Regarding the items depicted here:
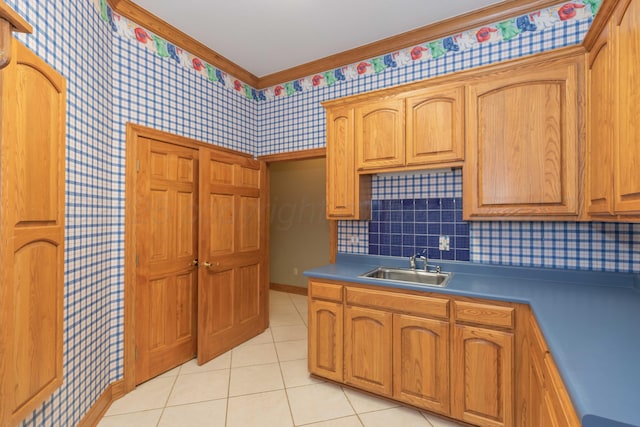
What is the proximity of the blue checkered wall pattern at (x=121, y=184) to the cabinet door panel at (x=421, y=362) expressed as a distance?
2.41 feet

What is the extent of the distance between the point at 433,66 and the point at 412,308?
6.25 ft

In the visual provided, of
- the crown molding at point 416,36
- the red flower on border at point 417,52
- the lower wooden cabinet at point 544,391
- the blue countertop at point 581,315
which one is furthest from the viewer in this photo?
the red flower on border at point 417,52

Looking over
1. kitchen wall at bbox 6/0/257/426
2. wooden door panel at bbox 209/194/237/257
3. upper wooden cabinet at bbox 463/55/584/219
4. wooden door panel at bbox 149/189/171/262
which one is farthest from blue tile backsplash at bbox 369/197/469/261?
kitchen wall at bbox 6/0/257/426

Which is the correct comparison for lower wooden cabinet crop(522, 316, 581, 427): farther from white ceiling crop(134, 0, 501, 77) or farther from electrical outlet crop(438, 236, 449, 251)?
white ceiling crop(134, 0, 501, 77)

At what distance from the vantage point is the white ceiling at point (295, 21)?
214 cm

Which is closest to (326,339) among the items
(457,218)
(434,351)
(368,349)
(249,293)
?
(368,349)

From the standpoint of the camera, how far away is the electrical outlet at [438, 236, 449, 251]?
2361 millimetres

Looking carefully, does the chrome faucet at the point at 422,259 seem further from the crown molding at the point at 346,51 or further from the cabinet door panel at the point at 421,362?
the crown molding at the point at 346,51

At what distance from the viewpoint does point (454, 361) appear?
179 centimetres

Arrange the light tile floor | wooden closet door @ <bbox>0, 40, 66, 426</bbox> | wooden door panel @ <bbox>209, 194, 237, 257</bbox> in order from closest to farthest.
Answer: wooden closet door @ <bbox>0, 40, 66, 426</bbox> < the light tile floor < wooden door panel @ <bbox>209, 194, 237, 257</bbox>

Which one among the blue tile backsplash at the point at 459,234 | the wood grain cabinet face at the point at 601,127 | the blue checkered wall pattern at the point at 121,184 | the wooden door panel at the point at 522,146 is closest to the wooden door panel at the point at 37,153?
the blue checkered wall pattern at the point at 121,184

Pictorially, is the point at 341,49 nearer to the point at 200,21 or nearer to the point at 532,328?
the point at 200,21

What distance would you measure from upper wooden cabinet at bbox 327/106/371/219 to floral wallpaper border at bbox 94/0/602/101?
610 mm

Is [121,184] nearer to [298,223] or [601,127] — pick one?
[601,127]
